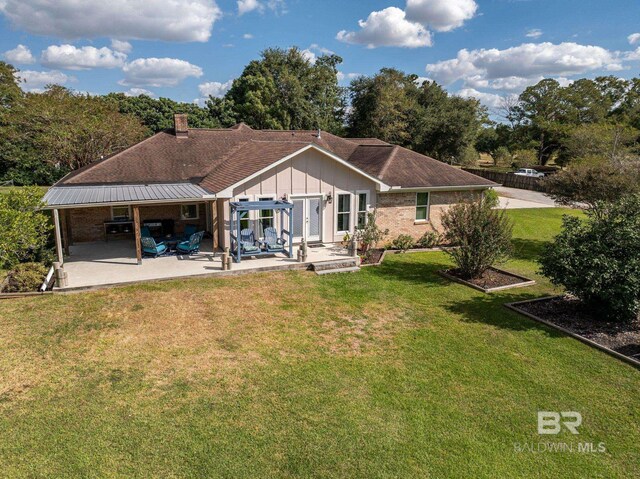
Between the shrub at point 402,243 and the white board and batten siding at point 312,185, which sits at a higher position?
the white board and batten siding at point 312,185

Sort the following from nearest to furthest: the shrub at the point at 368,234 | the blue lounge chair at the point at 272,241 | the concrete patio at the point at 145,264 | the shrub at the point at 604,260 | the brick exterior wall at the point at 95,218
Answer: the shrub at the point at 604,260
the concrete patio at the point at 145,264
the blue lounge chair at the point at 272,241
the shrub at the point at 368,234
the brick exterior wall at the point at 95,218

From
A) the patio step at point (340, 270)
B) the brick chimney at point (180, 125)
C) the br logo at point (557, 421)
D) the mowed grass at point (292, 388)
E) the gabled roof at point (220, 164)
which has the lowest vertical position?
the br logo at point (557, 421)

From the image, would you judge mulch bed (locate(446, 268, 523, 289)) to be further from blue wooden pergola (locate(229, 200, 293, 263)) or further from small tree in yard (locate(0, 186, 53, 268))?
small tree in yard (locate(0, 186, 53, 268))

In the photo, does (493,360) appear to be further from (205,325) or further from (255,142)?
(255,142)

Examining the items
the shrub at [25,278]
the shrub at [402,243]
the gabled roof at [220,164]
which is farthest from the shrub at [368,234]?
the shrub at [25,278]

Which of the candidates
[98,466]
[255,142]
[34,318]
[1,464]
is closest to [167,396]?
[98,466]

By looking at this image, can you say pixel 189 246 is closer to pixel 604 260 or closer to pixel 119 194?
pixel 119 194

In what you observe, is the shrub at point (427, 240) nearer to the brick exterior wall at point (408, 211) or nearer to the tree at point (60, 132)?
the brick exterior wall at point (408, 211)

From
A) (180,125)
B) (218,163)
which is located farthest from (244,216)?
(180,125)
